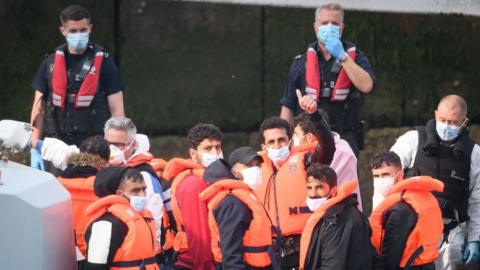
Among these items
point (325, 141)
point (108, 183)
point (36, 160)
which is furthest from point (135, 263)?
point (36, 160)

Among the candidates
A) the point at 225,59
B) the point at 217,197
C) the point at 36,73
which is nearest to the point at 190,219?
the point at 217,197

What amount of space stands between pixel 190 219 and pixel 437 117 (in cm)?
178

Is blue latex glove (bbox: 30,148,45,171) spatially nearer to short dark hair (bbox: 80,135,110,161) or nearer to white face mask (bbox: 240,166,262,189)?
short dark hair (bbox: 80,135,110,161)

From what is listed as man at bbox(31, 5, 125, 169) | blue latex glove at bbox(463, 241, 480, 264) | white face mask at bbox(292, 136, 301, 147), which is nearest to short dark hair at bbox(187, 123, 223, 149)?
white face mask at bbox(292, 136, 301, 147)

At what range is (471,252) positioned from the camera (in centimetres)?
904

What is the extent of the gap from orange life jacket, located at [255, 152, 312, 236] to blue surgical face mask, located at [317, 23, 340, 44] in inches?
44.1

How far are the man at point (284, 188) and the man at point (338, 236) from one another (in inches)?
14.2

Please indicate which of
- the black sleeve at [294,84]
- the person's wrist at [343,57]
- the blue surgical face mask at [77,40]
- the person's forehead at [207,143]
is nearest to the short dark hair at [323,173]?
the person's forehead at [207,143]

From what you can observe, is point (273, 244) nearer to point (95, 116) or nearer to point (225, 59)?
point (95, 116)

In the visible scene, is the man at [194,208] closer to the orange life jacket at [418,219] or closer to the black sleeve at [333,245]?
the black sleeve at [333,245]

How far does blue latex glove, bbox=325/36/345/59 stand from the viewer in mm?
9242

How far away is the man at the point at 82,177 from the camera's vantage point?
25.8ft

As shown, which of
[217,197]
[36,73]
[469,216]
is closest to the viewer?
[217,197]

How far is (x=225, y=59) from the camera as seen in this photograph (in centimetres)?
1107
